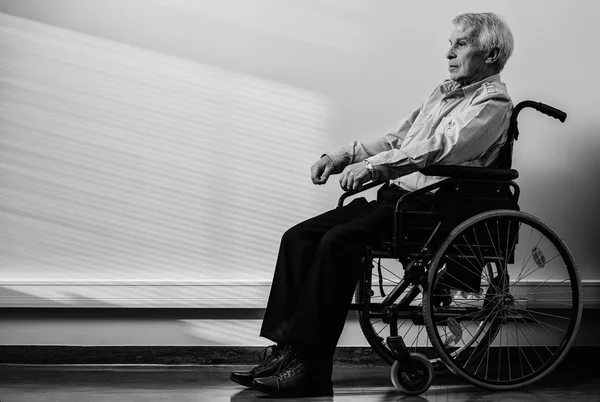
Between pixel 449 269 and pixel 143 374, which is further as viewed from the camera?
pixel 143 374

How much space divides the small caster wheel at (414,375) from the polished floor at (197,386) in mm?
30

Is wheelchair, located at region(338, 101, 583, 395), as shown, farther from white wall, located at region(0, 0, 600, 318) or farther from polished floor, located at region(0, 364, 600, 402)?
white wall, located at region(0, 0, 600, 318)

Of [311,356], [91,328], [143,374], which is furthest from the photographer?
[91,328]

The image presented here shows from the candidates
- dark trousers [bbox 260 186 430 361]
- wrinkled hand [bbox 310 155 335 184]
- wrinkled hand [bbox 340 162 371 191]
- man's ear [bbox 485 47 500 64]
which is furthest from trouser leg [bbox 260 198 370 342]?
man's ear [bbox 485 47 500 64]

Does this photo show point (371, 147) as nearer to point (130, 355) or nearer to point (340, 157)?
point (340, 157)

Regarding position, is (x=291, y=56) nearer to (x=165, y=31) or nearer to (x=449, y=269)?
(x=165, y=31)

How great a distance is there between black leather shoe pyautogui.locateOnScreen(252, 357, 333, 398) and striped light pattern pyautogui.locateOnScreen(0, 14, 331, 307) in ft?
2.20

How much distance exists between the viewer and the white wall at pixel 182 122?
291 centimetres

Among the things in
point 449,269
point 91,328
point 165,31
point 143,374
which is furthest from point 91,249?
point 449,269

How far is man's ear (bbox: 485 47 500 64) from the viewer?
256 centimetres

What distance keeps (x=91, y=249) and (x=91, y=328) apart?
27 cm

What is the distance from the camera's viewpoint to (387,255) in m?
2.38

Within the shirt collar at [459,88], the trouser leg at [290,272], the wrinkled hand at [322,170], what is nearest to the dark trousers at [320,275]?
the trouser leg at [290,272]

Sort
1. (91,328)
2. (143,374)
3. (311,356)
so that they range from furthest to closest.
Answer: (91,328) < (143,374) < (311,356)
